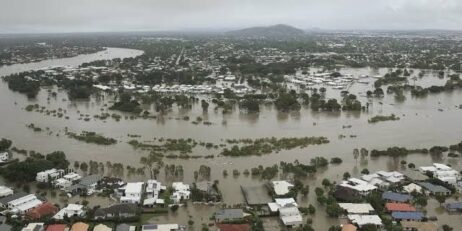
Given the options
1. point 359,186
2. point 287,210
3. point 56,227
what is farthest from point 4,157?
point 359,186

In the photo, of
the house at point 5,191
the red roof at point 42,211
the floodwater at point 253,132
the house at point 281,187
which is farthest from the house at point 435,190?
the house at point 5,191

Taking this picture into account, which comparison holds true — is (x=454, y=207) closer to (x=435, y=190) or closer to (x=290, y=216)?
(x=435, y=190)

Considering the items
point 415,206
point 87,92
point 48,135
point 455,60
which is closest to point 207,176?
point 415,206

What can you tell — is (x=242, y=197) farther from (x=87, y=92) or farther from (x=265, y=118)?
(x=87, y=92)

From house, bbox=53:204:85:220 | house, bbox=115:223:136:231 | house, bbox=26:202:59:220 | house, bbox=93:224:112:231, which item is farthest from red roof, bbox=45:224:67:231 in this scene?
house, bbox=115:223:136:231

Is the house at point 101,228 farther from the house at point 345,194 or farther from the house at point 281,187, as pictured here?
the house at point 345,194

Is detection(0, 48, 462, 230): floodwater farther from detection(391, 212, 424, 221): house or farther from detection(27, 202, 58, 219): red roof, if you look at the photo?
detection(27, 202, 58, 219): red roof

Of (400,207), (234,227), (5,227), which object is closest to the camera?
(234,227)
